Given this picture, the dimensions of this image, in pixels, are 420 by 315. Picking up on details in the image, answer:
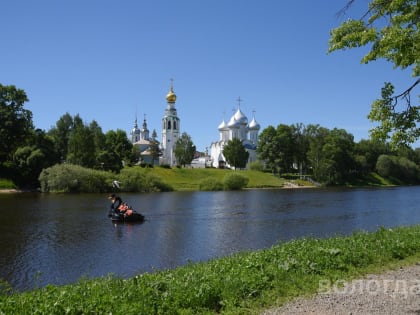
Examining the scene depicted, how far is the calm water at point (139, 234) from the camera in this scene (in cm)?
1780

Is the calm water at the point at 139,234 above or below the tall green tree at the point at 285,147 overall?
below

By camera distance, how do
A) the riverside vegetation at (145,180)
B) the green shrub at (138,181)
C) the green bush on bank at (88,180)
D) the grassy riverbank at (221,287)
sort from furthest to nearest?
1. the green shrub at (138,181)
2. the riverside vegetation at (145,180)
3. the green bush on bank at (88,180)
4. the grassy riverbank at (221,287)

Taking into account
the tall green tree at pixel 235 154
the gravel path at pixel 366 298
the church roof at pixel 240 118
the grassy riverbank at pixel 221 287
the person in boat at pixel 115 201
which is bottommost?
the gravel path at pixel 366 298

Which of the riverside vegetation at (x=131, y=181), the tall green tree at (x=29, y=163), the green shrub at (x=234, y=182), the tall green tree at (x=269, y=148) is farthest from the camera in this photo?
the tall green tree at (x=269, y=148)

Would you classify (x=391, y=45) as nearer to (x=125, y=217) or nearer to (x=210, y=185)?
(x=125, y=217)

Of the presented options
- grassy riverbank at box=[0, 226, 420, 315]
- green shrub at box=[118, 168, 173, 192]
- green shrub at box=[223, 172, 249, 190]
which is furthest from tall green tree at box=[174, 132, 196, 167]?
grassy riverbank at box=[0, 226, 420, 315]

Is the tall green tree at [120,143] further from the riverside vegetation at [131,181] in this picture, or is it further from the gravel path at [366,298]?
the gravel path at [366,298]

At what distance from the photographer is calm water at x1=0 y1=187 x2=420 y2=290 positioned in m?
17.8

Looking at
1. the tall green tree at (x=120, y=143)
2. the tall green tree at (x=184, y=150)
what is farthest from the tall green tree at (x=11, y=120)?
the tall green tree at (x=184, y=150)

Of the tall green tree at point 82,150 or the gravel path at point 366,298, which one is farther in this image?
the tall green tree at point 82,150

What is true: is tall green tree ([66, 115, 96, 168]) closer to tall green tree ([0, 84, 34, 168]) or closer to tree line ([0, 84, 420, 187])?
tree line ([0, 84, 420, 187])

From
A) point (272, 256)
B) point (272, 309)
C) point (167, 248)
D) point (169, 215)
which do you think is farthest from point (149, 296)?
point (169, 215)

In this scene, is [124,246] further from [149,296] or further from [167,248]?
[149,296]

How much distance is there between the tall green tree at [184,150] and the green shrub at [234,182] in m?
29.2
